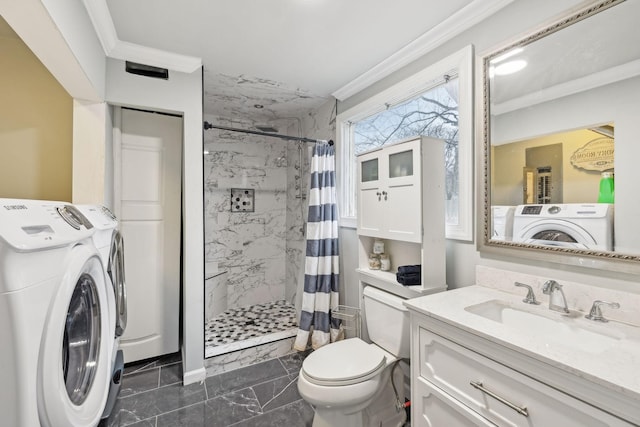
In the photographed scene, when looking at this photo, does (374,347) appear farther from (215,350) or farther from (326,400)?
(215,350)

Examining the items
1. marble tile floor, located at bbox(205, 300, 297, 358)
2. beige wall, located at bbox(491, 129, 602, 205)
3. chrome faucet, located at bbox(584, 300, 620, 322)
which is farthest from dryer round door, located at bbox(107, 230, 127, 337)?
chrome faucet, located at bbox(584, 300, 620, 322)

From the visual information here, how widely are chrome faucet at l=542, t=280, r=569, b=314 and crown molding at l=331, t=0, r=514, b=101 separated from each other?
1349mm

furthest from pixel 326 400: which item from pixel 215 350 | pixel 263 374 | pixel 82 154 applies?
pixel 82 154

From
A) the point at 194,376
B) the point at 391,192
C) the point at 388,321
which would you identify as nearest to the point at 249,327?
the point at 194,376

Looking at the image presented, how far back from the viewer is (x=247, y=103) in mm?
3004

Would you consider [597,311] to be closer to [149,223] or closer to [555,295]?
[555,295]

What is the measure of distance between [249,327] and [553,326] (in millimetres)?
2626

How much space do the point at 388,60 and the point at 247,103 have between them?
1.58 metres

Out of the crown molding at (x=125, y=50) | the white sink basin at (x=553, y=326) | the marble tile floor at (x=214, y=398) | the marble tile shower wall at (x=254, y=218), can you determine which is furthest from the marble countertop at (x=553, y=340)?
the marble tile shower wall at (x=254, y=218)

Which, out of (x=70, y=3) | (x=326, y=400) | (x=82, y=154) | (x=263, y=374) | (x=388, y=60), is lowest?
(x=263, y=374)

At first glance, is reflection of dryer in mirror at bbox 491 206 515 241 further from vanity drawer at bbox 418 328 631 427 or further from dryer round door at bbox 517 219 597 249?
vanity drawer at bbox 418 328 631 427

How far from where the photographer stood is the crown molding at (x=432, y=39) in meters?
1.48

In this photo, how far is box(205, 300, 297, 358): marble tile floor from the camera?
2.53 m

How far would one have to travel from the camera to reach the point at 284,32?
1781 mm
